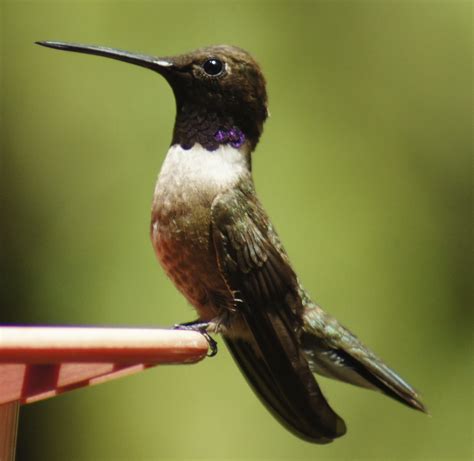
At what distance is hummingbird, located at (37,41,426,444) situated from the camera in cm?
279

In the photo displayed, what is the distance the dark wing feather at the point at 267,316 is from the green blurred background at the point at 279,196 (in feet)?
3.24

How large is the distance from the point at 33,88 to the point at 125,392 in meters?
1.51

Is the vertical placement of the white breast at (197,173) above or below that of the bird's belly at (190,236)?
Answer: above

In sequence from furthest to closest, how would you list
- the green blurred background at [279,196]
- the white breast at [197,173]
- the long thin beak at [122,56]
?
1. the green blurred background at [279,196]
2. the white breast at [197,173]
3. the long thin beak at [122,56]

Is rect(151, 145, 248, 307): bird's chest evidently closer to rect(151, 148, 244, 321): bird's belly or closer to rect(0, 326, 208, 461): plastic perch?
rect(151, 148, 244, 321): bird's belly

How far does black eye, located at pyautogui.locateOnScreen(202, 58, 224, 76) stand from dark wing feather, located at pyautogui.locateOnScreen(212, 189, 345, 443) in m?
0.44

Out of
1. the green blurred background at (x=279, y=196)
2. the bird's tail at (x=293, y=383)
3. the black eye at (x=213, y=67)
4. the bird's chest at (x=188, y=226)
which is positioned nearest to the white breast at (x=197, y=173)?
the bird's chest at (x=188, y=226)

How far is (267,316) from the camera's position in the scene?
9.36 ft

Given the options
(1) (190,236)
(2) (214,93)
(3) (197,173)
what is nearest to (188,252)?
(1) (190,236)

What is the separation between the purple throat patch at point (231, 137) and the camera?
3.14 metres

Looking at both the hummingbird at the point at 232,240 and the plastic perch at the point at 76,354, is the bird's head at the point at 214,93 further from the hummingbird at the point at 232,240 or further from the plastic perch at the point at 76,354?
the plastic perch at the point at 76,354

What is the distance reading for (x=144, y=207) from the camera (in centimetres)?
405

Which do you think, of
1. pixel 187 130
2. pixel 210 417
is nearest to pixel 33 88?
pixel 187 130

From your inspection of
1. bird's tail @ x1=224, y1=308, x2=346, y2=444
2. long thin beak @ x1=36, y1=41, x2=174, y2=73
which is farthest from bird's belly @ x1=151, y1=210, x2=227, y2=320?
long thin beak @ x1=36, y1=41, x2=174, y2=73
